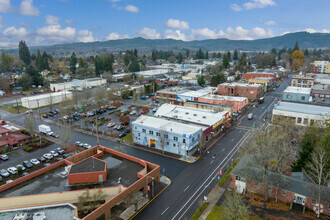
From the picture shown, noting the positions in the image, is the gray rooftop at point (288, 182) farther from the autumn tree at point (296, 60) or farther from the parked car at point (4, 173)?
the autumn tree at point (296, 60)

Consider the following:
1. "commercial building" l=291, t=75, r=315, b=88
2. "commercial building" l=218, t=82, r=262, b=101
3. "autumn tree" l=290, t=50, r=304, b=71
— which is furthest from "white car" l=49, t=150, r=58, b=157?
"autumn tree" l=290, t=50, r=304, b=71

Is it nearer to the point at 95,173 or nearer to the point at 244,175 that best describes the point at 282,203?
the point at 244,175

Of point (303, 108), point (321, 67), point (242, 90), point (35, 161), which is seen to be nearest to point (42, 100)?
point (35, 161)

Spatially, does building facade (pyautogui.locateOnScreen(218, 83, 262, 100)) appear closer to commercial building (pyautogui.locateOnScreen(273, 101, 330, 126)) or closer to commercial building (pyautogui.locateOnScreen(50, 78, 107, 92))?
commercial building (pyautogui.locateOnScreen(273, 101, 330, 126))

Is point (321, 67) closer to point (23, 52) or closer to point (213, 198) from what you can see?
point (213, 198)

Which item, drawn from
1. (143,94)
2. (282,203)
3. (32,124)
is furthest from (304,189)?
(143,94)

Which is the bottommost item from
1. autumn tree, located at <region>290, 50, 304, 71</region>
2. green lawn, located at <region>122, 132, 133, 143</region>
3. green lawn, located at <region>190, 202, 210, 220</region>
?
green lawn, located at <region>190, 202, 210, 220</region>

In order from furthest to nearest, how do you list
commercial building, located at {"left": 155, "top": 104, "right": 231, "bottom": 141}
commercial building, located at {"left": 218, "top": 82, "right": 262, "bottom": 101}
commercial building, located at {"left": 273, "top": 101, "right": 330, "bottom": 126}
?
1. commercial building, located at {"left": 218, "top": 82, "right": 262, "bottom": 101}
2. commercial building, located at {"left": 273, "top": 101, "right": 330, "bottom": 126}
3. commercial building, located at {"left": 155, "top": 104, "right": 231, "bottom": 141}

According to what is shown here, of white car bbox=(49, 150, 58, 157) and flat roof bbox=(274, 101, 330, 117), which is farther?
flat roof bbox=(274, 101, 330, 117)
